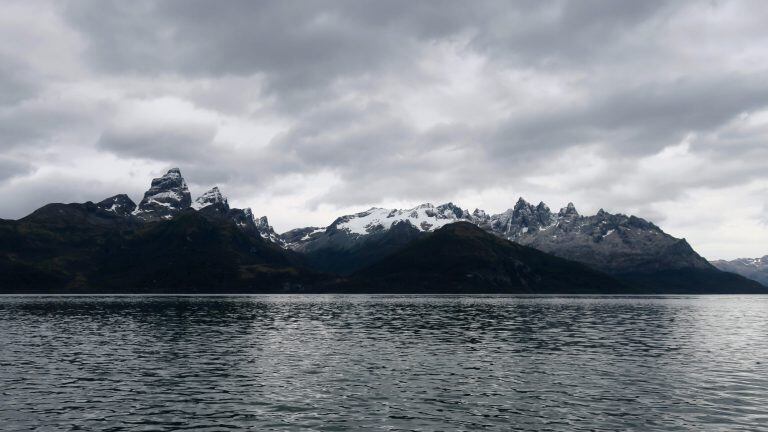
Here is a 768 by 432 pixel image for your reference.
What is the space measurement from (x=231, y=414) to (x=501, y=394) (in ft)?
70.3

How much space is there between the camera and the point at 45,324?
120 meters

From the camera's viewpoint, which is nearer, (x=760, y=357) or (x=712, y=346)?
(x=760, y=357)

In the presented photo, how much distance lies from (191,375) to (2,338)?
50.9 meters

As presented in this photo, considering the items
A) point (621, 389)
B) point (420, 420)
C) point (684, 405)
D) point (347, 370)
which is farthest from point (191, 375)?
point (684, 405)

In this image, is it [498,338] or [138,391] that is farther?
[498,338]

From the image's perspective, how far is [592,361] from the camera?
6644cm

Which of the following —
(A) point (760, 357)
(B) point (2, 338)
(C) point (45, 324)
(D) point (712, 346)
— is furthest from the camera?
(C) point (45, 324)

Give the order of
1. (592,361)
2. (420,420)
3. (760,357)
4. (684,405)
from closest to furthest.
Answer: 1. (420,420)
2. (684,405)
3. (592,361)
4. (760,357)

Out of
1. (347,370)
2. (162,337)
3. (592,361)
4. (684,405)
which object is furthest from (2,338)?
(684,405)

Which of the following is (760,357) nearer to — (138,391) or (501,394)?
(501,394)

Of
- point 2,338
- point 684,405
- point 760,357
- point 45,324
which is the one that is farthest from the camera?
point 45,324

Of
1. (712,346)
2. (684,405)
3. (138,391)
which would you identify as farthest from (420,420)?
(712,346)

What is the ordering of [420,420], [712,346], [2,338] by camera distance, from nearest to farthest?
1. [420,420]
2. [712,346]
3. [2,338]

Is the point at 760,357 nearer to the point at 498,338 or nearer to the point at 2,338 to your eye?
the point at 498,338
